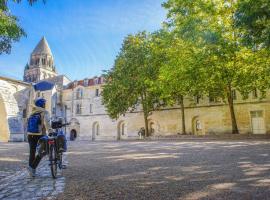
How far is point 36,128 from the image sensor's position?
19.6 ft

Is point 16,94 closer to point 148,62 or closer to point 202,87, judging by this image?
point 148,62

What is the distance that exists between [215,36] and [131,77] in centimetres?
1401

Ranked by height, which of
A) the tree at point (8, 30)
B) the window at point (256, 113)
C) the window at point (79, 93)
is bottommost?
the window at point (256, 113)

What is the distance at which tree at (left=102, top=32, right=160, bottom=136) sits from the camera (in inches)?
1256

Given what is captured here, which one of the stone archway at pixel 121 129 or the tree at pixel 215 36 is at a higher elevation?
the tree at pixel 215 36

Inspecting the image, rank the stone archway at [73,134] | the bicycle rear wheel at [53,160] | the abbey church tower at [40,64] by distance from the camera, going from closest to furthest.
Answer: the bicycle rear wheel at [53,160] → the stone archway at [73,134] → the abbey church tower at [40,64]

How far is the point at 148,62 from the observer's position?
1236 inches

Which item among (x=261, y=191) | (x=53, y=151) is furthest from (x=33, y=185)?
(x=261, y=191)

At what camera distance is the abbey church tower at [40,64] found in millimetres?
81562

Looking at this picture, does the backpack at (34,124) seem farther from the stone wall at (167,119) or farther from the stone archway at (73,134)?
the stone archway at (73,134)

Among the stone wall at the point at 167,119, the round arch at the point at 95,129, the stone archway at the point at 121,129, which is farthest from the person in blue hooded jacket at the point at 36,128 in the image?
the round arch at the point at 95,129

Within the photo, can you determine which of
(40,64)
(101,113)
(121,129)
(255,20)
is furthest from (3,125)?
(40,64)

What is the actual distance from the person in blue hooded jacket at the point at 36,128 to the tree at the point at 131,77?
25.1 m

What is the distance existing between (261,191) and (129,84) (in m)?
28.6
